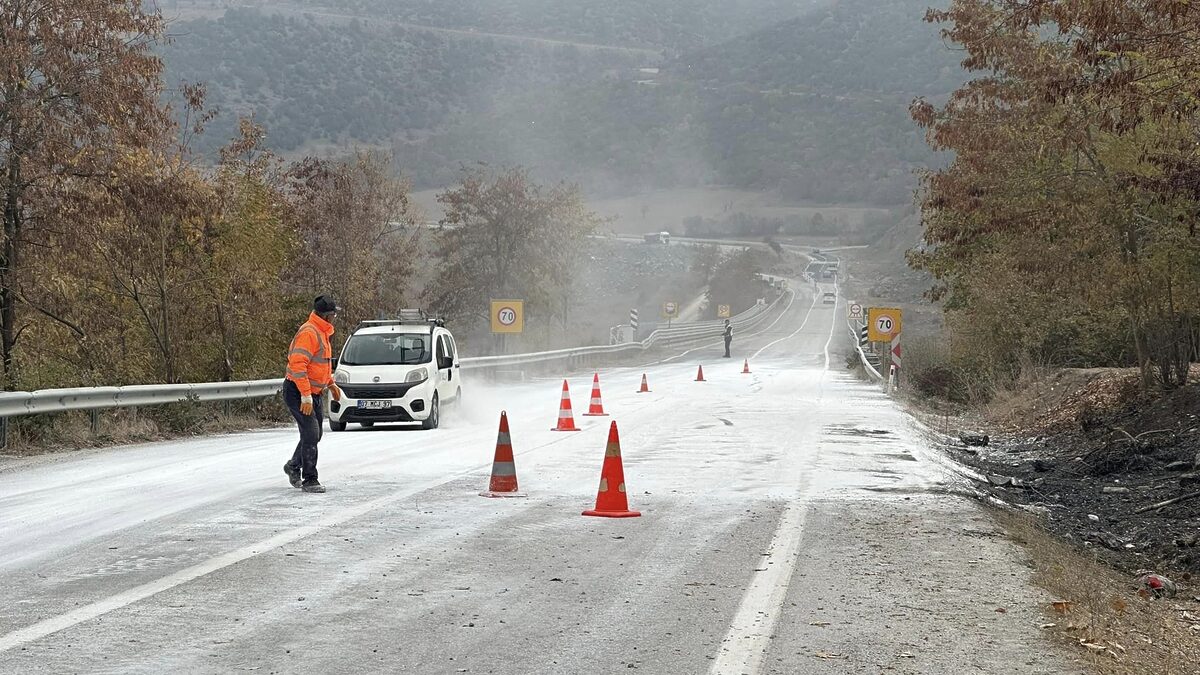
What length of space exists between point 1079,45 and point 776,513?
4.38 metres

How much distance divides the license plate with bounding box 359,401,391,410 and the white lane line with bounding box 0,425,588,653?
9011 millimetres

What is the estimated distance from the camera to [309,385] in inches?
509

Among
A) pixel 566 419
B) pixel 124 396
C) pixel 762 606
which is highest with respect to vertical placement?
pixel 124 396

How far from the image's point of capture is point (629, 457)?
17.0 meters

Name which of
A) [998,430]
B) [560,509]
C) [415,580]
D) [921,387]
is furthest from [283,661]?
[921,387]

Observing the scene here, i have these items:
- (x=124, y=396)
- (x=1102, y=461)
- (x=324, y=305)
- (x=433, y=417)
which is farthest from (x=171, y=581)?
(x=433, y=417)

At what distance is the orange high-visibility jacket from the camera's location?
12914 millimetres

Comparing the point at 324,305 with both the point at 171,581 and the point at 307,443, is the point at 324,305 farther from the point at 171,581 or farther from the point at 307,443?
the point at 171,581

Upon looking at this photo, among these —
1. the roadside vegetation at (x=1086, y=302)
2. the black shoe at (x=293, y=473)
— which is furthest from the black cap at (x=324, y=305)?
the roadside vegetation at (x=1086, y=302)

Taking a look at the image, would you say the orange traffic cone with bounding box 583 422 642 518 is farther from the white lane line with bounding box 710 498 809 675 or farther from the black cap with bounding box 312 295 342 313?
the black cap with bounding box 312 295 342 313

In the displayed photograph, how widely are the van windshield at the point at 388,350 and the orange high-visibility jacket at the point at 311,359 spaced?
9.34 m

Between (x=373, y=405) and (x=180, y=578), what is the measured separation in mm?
13465

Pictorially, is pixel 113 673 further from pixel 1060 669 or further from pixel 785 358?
pixel 785 358

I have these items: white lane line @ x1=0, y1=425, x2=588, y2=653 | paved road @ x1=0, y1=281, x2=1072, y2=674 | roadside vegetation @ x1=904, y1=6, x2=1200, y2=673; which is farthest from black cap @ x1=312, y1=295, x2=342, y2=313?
roadside vegetation @ x1=904, y1=6, x2=1200, y2=673
